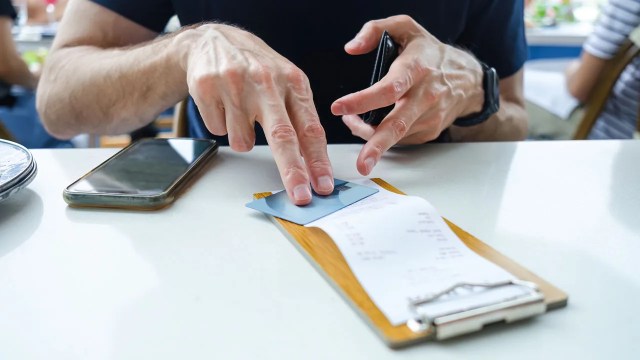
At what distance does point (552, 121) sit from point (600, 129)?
157mm

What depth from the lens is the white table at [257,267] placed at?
385mm

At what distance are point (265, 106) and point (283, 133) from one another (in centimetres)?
4

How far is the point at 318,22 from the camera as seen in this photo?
1.01 metres

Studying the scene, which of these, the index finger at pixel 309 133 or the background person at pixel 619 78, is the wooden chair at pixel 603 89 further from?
the index finger at pixel 309 133

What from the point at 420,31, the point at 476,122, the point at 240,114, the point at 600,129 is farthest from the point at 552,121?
the point at 240,114

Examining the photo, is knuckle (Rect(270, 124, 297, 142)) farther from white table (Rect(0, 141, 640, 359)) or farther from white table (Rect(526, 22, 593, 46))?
white table (Rect(526, 22, 593, 46))

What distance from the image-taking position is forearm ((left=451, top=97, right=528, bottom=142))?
3.47 ft

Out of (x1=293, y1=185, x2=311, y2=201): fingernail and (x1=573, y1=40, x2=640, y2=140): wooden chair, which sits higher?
(x1=293, y1=185, x2=311, y2=201): fingernail

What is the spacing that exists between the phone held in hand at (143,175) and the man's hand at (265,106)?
0.06 metres

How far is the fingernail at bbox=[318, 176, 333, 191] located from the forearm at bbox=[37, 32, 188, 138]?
0.29 m

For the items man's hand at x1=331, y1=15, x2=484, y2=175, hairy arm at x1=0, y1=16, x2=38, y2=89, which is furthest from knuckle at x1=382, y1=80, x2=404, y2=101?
hairy arm at x1=0, y1=16, x2=38, y2=89

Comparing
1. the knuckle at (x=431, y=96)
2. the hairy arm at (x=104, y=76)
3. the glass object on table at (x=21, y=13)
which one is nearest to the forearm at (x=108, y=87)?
the hairy arm at (x=104, y=76)

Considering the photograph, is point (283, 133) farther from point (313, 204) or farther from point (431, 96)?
point (431, 96)

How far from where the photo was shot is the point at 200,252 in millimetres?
514
